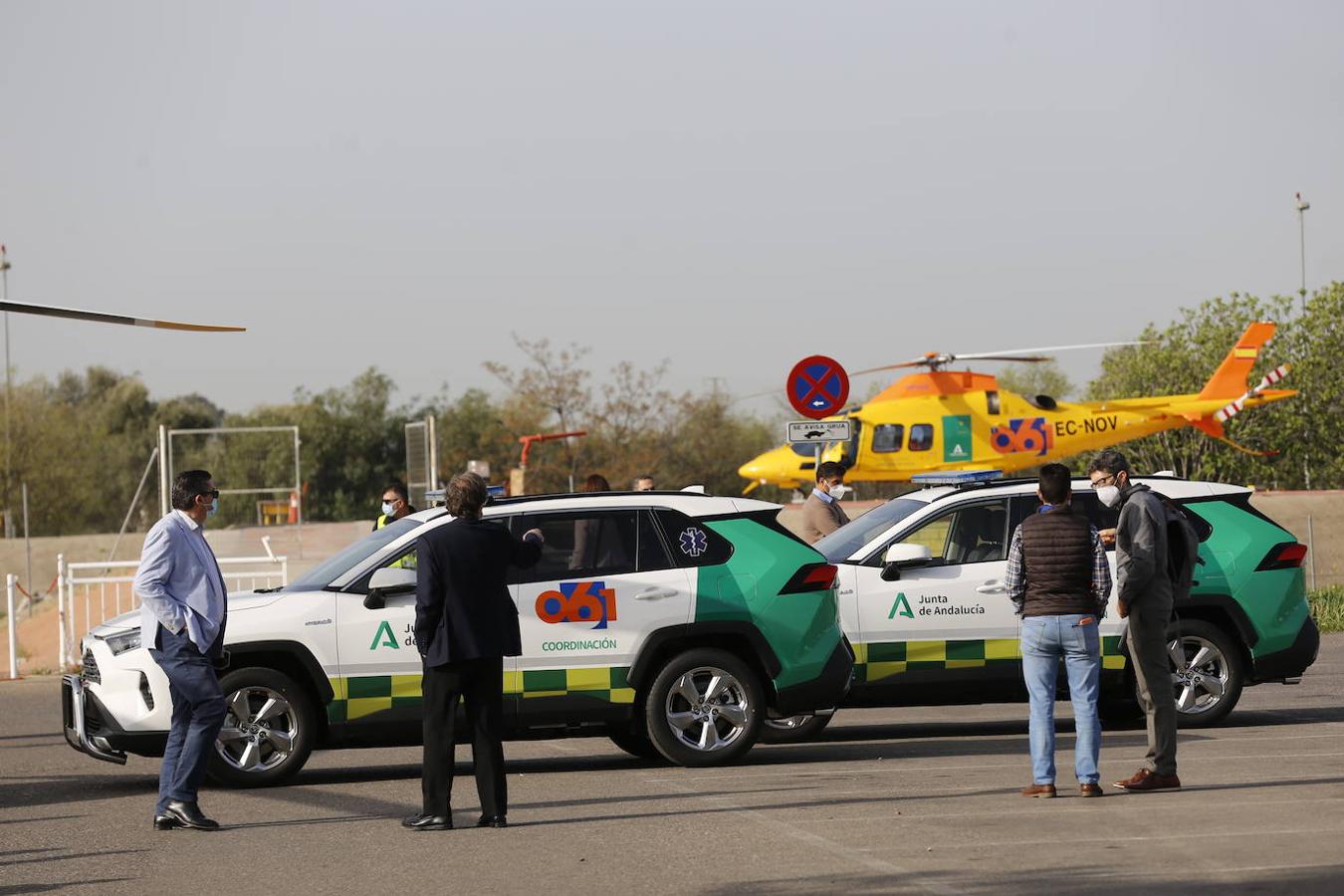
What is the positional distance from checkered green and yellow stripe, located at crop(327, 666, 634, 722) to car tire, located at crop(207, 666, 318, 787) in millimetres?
238

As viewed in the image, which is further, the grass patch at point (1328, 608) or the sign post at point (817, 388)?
the grass patch at point (1328, 608)

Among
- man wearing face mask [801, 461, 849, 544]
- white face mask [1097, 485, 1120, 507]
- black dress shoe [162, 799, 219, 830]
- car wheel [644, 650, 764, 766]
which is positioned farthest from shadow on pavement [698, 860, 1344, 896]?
man wearing face mask [801, 461, 849, 544]

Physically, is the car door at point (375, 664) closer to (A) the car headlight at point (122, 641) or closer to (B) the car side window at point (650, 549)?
(A) the car headlight at point (122, 641)

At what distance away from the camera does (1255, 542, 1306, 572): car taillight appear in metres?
13.6

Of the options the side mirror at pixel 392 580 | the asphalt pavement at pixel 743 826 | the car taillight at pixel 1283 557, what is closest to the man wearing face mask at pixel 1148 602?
the asphalt pavement at pixel 743 826

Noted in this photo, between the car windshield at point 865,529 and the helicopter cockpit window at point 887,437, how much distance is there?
20.5 meters

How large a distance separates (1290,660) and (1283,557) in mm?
745

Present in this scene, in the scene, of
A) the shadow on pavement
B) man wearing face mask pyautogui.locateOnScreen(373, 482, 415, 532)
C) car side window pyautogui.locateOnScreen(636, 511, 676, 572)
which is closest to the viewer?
the shadow on pavement

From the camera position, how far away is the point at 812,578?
12.2 metres

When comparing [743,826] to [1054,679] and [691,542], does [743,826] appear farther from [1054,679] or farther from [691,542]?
Result: [691,542]

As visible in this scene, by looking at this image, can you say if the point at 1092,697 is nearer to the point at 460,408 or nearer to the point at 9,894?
the point at 9,894

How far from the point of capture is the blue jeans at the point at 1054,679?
9.88 meters

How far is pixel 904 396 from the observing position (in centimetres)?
3522

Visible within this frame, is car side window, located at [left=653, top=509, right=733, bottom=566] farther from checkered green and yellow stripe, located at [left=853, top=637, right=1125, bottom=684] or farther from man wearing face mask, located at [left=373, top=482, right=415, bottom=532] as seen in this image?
man wearing face mask, located at [left=373, top=482, right=415, bottom=532]
